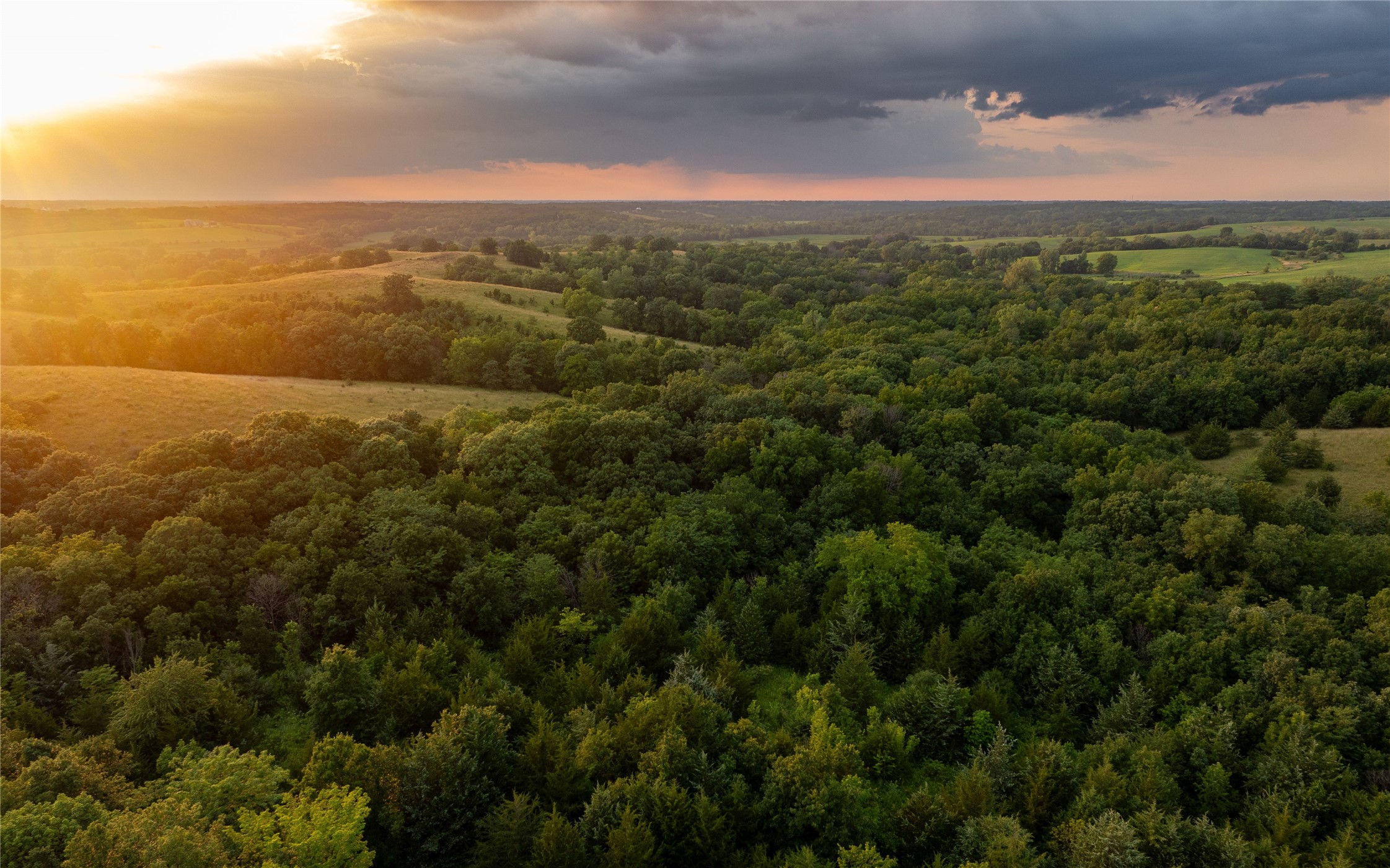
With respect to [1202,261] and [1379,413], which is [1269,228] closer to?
[1202,261]

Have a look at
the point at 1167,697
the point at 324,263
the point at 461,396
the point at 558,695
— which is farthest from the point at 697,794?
the point at 324,263

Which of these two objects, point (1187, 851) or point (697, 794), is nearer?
point (1187, 851)

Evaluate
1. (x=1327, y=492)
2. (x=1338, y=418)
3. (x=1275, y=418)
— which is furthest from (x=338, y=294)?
(x=1338, y=418)

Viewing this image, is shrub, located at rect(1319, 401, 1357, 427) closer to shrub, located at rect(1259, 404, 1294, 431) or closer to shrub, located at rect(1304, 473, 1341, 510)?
shrub, located at rect(1259, 404, 1294, 431)

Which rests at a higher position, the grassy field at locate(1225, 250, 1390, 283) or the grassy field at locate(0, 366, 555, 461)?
the grassy field at locate(1225, 250, 1390, 283)

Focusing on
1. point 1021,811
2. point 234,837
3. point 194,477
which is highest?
point 194,477

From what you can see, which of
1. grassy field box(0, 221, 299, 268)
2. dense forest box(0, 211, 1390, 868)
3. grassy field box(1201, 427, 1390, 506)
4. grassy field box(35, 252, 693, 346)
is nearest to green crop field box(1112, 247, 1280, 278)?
dense forest box(0, 211, 1390, 868)

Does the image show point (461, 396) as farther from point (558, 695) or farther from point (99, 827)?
point (99, 827)
